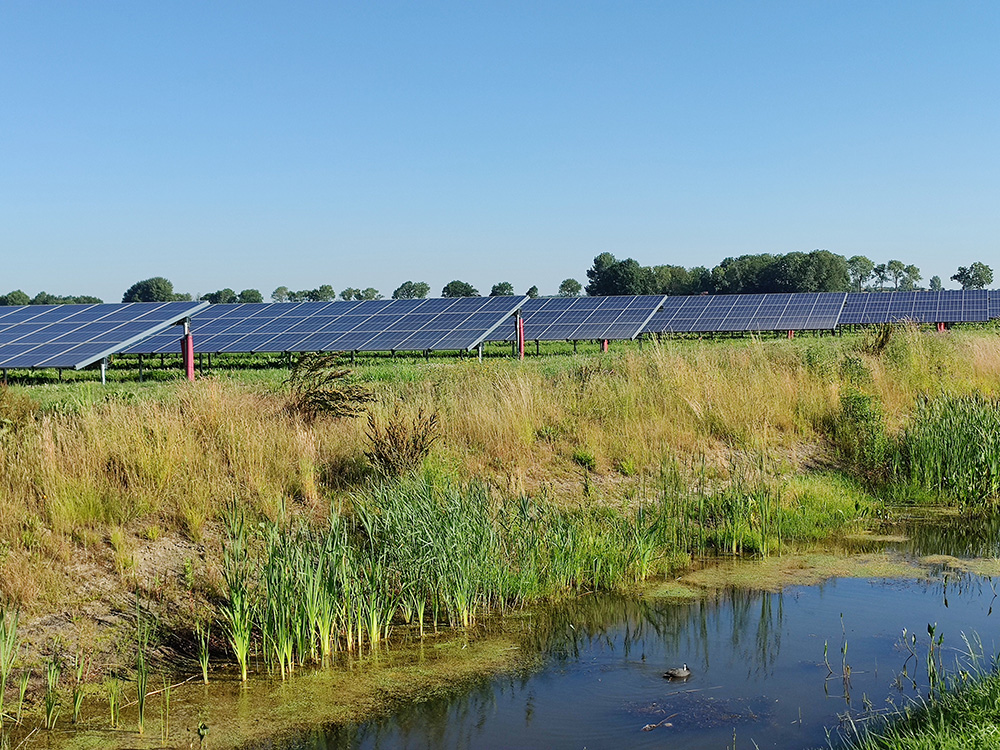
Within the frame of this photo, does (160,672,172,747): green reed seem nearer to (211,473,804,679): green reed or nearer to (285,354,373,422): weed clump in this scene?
(211,473,804,679): green reed

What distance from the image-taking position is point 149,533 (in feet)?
30.6

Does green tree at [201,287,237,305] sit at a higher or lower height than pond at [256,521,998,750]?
higher

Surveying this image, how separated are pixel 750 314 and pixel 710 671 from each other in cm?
3809

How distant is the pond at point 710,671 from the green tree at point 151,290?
9670 cm

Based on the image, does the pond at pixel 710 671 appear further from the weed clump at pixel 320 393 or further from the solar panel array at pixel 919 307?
the solar panel array at pixel 919 307

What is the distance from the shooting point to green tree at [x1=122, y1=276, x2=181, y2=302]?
9912cm

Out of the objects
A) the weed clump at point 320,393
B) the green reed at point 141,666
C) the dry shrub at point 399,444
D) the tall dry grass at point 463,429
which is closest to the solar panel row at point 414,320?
the weed clump at point 320,393

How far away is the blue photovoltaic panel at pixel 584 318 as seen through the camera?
35344mm

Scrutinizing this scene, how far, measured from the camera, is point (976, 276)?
114 meters

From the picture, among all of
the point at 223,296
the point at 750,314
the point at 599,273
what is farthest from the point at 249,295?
the point at 750,314

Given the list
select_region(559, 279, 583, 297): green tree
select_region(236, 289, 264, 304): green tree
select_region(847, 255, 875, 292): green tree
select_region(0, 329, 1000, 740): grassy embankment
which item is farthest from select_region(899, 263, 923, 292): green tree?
select_region(0, 329, 1000, 740): grassy embankment

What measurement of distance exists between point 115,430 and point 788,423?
993cm

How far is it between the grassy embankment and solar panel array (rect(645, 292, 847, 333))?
24.6 m

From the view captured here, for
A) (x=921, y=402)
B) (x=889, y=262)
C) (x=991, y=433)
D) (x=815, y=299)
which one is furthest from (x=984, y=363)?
(x=889, y=262)
